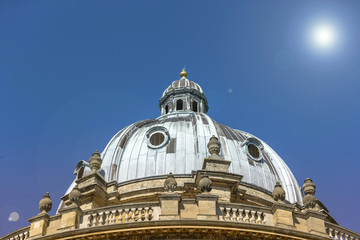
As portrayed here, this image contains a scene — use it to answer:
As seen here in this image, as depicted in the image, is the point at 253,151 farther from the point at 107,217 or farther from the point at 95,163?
the point at 107,217

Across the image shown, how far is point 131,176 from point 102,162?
282 centimetres

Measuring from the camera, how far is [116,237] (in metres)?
19.9

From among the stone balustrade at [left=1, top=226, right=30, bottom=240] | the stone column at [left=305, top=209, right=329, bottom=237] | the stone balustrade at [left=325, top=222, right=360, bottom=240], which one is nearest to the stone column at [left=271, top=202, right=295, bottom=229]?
the stone column at [left=305, top=209, right=329, bottom=237]

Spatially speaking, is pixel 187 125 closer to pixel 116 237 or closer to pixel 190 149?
pixel 190 149

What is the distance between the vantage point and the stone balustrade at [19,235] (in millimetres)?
22016

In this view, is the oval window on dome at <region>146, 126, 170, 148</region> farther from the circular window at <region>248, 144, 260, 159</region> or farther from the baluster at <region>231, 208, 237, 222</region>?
the baluster at <region>231, 208, 237, 222</region>

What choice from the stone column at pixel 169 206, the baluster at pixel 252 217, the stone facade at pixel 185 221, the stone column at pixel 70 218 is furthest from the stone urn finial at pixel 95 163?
the baluster at pixel 252 217

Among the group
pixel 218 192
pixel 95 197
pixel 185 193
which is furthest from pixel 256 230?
pixel 95 197

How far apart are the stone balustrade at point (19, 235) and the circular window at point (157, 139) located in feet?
40.3

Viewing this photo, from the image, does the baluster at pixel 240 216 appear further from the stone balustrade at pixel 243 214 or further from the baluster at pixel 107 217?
the baluster at pixel 107 217

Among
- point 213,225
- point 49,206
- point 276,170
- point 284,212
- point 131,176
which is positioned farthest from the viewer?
point 276,170

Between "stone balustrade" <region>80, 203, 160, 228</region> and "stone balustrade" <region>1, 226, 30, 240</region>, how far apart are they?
2540 millimetres

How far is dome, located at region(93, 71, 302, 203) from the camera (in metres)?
32.0

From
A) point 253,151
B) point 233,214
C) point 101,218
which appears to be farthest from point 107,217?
point 253,151
